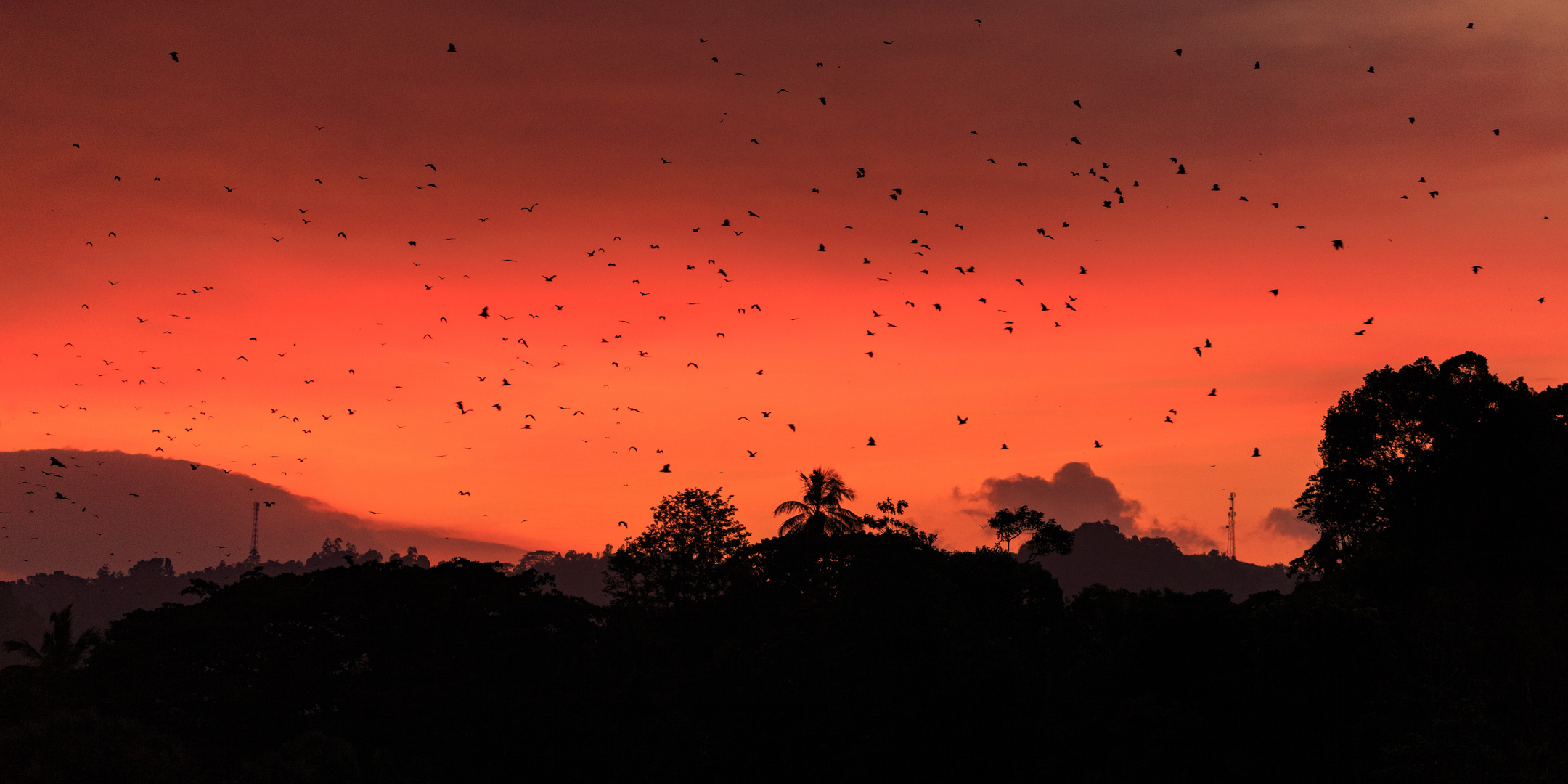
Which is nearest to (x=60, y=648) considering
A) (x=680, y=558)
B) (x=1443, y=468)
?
(x=680, y=558)

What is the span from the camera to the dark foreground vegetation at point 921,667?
33875 millimetres

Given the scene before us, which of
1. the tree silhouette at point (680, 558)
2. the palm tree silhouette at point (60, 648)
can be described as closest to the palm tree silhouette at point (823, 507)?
the tree silhouette at point (680, 558)

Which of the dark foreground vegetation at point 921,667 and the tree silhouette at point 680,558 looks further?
the tree silhouette at point 680,558

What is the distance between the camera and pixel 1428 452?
193ft

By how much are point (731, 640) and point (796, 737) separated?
17474 millimetres

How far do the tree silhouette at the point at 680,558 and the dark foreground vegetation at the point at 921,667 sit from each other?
192 centimetres

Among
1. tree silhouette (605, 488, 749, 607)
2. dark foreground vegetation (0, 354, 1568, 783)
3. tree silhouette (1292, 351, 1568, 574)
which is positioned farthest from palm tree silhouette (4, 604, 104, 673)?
tree silhouette (1292, 351, 1568, 574)

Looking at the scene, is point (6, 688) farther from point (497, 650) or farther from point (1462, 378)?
point (1462, 378)

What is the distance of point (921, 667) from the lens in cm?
3378

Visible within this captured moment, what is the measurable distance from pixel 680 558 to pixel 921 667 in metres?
37.7

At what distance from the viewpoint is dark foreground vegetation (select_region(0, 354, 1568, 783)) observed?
33.9m

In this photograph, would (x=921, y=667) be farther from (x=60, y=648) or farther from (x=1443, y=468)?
(x=60, y=648)

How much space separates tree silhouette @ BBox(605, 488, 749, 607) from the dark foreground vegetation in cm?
192

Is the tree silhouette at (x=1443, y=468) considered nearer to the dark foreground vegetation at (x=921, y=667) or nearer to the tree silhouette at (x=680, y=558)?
the dark foreground vegetation at (x=921, y=667)
